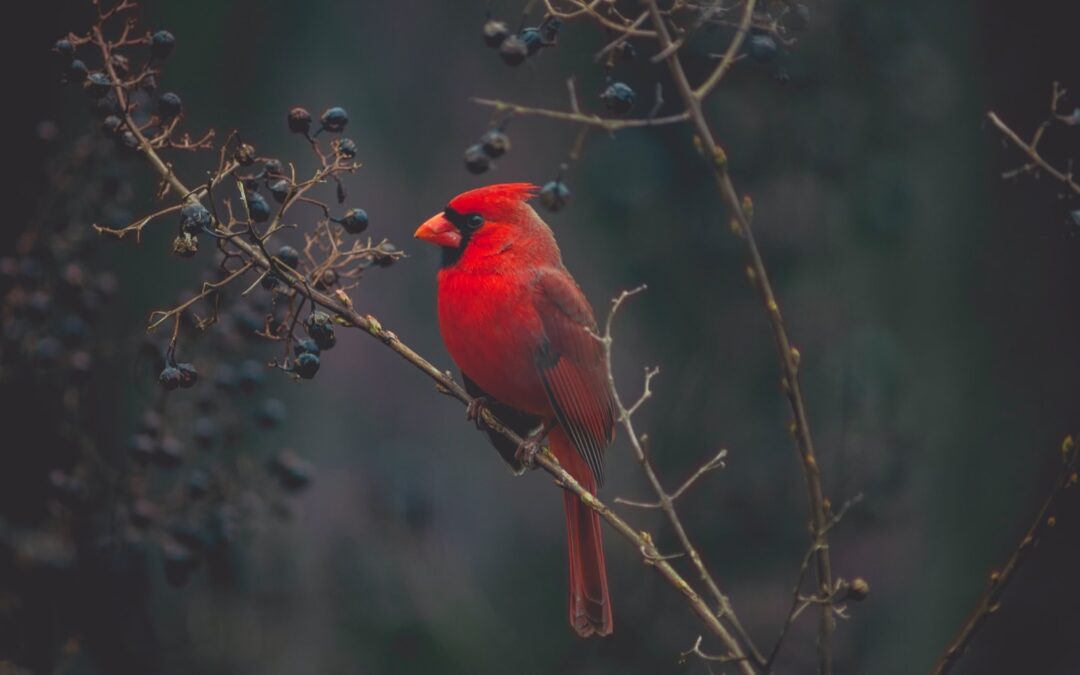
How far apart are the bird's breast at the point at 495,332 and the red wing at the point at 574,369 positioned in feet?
0.06

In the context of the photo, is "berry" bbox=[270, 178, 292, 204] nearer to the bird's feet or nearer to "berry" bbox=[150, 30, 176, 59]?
"berry" bbox=[150, 30, 176, 59]

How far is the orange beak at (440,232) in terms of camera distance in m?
1.52

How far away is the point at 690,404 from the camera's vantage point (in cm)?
246

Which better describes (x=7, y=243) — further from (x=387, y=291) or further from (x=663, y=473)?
(x=663, y=473)

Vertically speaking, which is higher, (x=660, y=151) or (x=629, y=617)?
(x=660, y=151)

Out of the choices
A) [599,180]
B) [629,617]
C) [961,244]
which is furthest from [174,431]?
[961,244]

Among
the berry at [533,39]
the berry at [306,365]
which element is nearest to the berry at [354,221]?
the berry at [306,365]

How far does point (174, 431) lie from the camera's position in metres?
2.13

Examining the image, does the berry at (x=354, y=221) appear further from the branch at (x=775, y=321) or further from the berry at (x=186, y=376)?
the branch at (x=775, y=321)

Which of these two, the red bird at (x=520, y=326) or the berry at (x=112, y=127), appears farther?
the red bird at (x=520, y=326)

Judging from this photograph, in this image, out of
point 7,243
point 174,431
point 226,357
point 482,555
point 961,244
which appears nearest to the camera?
point 226,357

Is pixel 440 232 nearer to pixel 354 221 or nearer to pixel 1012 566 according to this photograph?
pixel 354 221

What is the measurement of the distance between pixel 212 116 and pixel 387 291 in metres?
0.70

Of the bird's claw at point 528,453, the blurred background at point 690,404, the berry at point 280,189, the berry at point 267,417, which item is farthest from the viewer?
the blurred background at point 690,404
